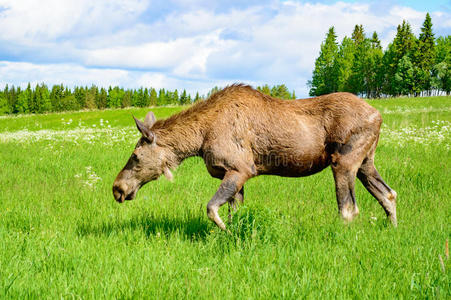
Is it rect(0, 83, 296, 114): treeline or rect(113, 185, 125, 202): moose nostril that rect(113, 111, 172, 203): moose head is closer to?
rect(113, 185, 125, 202): moose nostril

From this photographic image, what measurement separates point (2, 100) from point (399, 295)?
5485 inches

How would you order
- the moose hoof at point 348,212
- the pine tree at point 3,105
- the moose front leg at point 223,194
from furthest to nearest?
the pine tree at point 3,105 < the moose hoof at point 348,212 < the moose front leg at point 223,194

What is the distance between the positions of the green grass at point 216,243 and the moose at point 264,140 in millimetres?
592

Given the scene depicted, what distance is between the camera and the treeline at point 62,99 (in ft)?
397

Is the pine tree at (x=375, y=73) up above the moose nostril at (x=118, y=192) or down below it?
above

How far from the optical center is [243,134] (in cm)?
521

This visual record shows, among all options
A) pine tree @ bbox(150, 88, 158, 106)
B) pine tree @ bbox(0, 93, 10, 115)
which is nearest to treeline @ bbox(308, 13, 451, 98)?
pine tree @ bbox(150, 88, 158, 106)

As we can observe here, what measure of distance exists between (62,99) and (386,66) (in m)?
100.0

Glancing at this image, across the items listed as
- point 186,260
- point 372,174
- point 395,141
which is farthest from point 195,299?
point 395,141

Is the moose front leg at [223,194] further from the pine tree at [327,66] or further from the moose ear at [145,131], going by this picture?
the pine tree at [327,66]

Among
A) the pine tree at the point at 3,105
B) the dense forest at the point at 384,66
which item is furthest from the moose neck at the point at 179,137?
the pine tree at the point at 3,105

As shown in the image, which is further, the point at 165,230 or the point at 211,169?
the point at 165,230

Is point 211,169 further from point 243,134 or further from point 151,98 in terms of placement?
point 151,98

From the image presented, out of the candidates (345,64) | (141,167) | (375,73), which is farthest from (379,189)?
(375,73)
